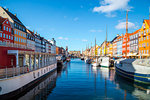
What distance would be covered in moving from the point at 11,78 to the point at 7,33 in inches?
1621

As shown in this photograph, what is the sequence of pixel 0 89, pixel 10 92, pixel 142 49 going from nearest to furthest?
pixel 0 89 → pixel 10 92 → pixel 142 49

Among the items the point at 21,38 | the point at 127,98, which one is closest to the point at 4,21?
the point at 21,38

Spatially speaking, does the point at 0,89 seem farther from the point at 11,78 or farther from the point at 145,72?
the point at 145,72

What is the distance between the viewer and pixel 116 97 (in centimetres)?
2097

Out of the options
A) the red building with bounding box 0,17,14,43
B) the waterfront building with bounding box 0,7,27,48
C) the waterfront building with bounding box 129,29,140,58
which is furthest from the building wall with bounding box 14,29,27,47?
the waterfront building with bounding box 129,29,140,58

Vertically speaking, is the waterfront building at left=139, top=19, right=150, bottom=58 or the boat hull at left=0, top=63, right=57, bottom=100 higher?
the waterfront building at left=139, top=19, right=150, bottom=58

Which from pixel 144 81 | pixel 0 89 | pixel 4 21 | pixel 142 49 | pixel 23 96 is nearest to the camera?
pixel 0 89

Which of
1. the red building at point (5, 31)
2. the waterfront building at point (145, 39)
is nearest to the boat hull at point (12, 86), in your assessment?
the red building at point (5, 31)

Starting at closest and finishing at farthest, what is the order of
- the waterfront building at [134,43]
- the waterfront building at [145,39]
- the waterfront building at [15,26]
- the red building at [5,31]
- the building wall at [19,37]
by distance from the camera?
the red building at [5,31], the waterfront building at [15,26], the building wall at [19,37], the waterfront building at [145,39], the waterfront building at [134,43]

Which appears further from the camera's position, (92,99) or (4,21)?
(4,21)

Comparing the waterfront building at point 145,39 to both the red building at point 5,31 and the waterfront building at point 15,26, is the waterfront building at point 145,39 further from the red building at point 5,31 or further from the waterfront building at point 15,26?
the red building at point 5,31

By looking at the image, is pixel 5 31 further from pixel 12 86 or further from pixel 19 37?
pixel 12 86

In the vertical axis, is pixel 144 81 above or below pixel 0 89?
below

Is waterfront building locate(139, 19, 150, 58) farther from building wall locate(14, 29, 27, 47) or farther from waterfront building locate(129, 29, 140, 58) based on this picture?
building wall locate(14, 29, 27, 47)
